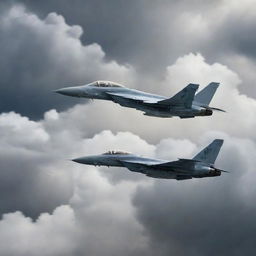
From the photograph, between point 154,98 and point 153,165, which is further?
point 153,165

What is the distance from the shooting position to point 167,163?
105 m

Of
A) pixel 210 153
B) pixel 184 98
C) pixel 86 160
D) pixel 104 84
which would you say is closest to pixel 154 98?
pixel 184 98

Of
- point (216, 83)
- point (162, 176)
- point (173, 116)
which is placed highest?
point (216, 83)

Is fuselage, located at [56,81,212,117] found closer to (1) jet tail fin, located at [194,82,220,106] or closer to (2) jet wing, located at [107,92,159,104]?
(2) jet wing, located at [107,92,159,104]

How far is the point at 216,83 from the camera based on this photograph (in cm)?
11050

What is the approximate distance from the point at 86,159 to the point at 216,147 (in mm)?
20969

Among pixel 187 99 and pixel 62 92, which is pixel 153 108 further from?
pixel 62 92

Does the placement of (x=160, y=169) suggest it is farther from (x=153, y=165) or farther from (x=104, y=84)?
(x=104, y=84)

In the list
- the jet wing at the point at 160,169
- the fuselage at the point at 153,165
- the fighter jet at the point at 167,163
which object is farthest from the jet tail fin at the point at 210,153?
the jet wing at the point at 160,169

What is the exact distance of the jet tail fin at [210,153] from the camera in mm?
108481

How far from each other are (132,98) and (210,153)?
16.4m

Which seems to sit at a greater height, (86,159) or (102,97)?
(102,97)

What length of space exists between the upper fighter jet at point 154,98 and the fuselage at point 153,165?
9089mm

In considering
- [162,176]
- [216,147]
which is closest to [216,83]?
[216,147]
